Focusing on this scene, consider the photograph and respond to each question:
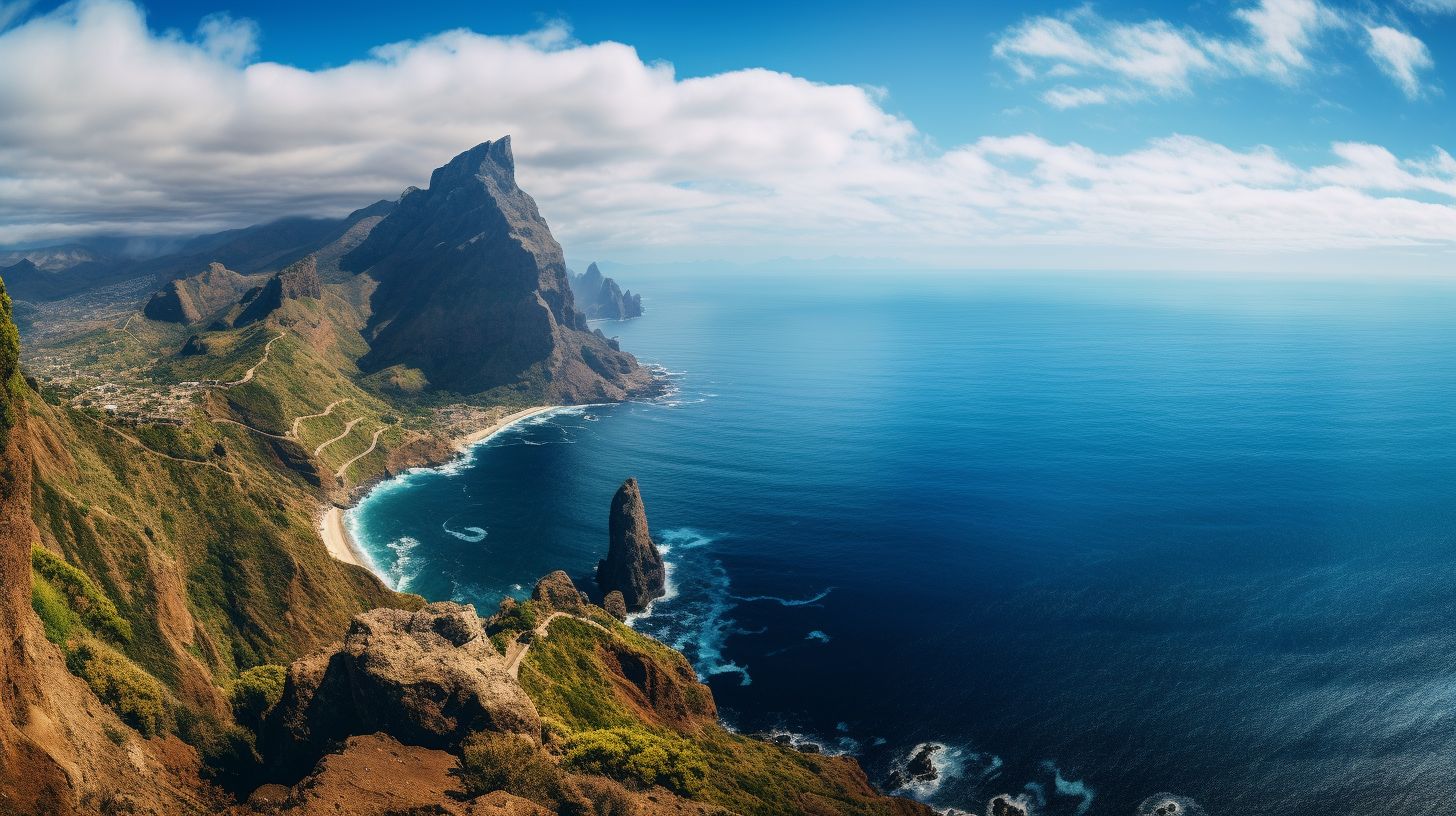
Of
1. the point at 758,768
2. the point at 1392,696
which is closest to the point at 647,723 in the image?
the point at 758,768

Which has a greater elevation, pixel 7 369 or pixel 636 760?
pixel 7 369

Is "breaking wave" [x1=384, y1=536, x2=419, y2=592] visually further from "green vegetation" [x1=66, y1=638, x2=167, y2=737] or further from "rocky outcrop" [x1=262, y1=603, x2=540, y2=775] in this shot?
"green vegetation" [x1=66, y1=638, x2=167, y2=737]

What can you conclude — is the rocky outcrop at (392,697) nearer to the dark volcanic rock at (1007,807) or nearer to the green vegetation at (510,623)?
the green vegetation at (510,623)

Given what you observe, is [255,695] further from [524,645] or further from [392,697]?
[392,697]

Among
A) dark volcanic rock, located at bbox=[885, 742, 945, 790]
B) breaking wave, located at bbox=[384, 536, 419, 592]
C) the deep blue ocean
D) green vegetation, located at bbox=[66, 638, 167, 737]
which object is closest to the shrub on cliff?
green vegetation, located at bbox=[66, 638, 167, 737]

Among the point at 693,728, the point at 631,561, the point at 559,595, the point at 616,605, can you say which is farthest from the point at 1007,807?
the point at 631,561

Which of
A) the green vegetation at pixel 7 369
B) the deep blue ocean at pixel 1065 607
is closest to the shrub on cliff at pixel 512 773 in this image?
the green vegetation at pixel 7 369

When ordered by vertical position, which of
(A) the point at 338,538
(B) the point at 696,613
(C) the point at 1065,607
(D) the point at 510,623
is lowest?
(B) the point at 696,613

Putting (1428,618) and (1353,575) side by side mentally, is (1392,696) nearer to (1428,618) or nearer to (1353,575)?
(1428,618)
